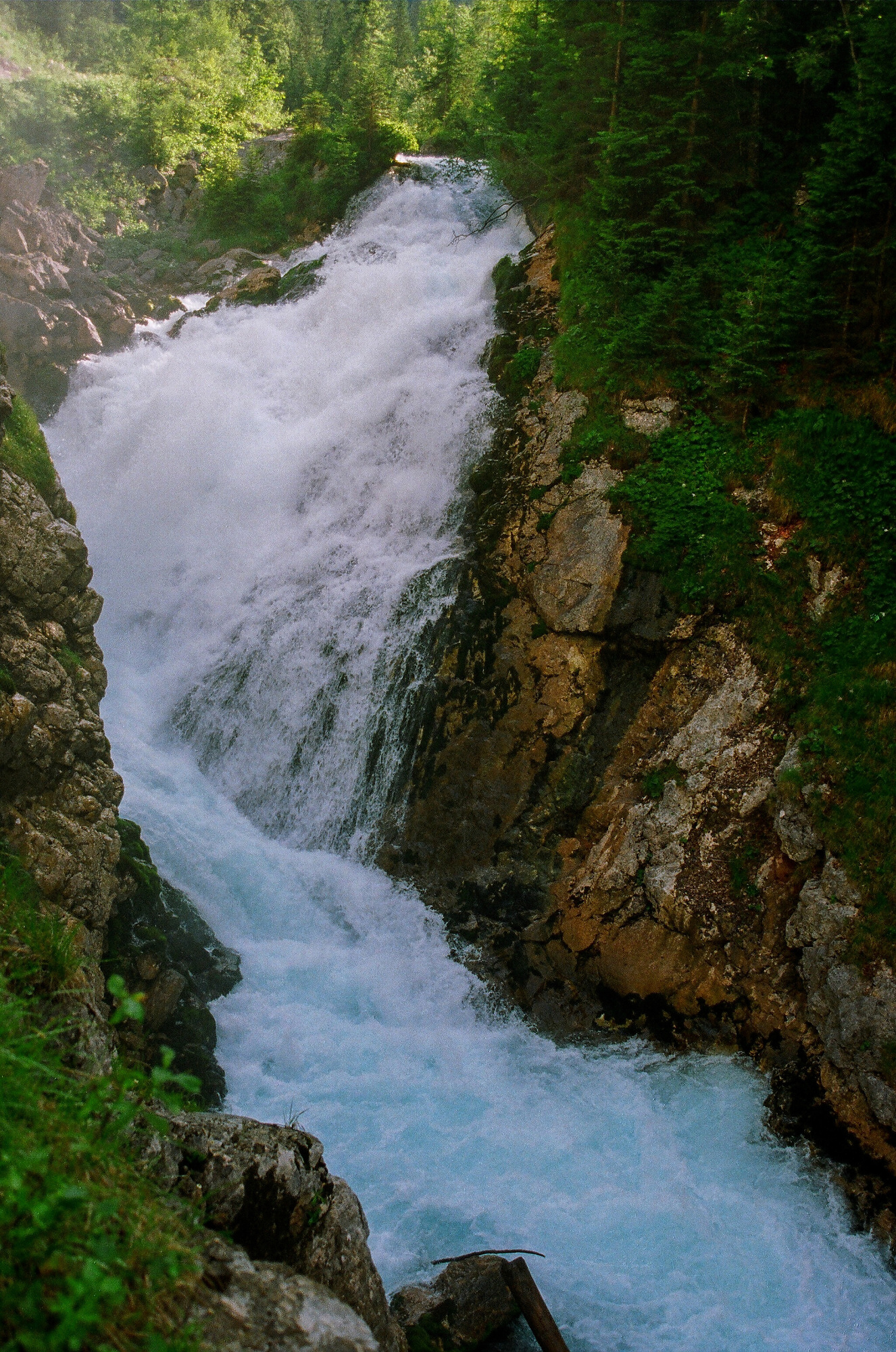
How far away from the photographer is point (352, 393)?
15.2 m

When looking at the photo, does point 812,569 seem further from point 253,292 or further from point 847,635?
point 253,292

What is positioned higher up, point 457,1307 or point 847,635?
point 847,635

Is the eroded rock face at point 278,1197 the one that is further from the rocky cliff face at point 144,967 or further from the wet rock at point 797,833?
the wet rock at point 797,833

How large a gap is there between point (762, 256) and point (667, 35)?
410cm

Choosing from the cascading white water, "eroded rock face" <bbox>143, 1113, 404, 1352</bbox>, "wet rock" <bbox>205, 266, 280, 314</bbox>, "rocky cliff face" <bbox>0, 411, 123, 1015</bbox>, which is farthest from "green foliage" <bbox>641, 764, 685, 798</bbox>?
"wet rock" <bbox>205, 266, 280, 314</bbox>

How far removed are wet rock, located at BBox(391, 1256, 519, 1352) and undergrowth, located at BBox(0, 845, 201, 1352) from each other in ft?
11.0

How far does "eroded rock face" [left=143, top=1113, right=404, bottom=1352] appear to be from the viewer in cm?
361

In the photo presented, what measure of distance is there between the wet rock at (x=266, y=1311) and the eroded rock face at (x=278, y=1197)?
0.72m

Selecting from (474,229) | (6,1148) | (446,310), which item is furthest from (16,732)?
(474,229)

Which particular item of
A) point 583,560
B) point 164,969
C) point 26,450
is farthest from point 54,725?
point 583,560

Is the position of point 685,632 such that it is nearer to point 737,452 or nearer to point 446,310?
point 737,452

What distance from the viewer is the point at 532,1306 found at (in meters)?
5.18

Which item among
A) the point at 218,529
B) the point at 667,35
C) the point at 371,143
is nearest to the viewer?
the point at 667,35

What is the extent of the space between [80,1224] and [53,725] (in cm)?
565
